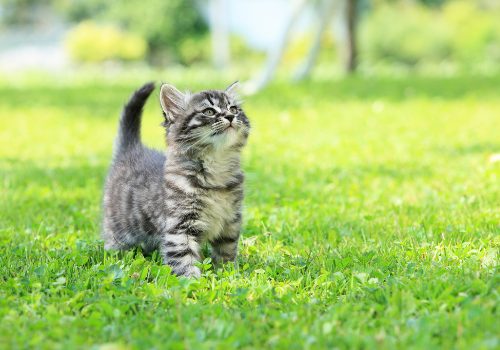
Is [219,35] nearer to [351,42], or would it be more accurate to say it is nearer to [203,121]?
[351,42]

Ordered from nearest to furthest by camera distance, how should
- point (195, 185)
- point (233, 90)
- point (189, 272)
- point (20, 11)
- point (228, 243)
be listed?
point (189, 272)
point (195, 185)
point (228, 243)
point (233, 90)
point (20, 11)

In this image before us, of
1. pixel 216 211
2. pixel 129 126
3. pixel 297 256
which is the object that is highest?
pixel 129 126

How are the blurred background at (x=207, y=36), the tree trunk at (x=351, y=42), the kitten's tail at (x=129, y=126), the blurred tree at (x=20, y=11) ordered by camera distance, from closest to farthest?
the kitten's tail at (x=129, y=126) < the tree trunk at (x=351, y=42) < the blurred background at (x=207, y=36) < the blurred tree at (x=20, y=11)

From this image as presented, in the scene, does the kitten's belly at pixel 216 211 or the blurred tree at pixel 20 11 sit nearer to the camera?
the kitten's belly at pixel 216 211

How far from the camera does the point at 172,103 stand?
12.6 feet

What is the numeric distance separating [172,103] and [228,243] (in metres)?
0.86

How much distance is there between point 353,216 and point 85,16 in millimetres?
33404

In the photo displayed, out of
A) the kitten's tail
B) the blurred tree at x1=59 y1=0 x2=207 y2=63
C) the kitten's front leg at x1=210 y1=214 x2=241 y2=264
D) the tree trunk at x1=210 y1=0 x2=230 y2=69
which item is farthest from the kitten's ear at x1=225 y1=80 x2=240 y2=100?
the blurred tree at x1=59 y1=0 x2=207 y2=63

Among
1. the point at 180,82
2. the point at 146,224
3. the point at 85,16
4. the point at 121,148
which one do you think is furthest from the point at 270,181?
the point at 85,16

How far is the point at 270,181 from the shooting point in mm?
6004

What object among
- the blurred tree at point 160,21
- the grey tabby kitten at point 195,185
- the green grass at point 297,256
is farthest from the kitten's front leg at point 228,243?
the blurred tree at point 160,21

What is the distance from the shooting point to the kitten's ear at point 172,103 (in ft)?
12.5

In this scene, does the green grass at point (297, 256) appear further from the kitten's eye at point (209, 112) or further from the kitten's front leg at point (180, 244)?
the kitten's eye at point (209, 112)

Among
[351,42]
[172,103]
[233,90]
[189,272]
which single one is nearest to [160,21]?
[351,42]
